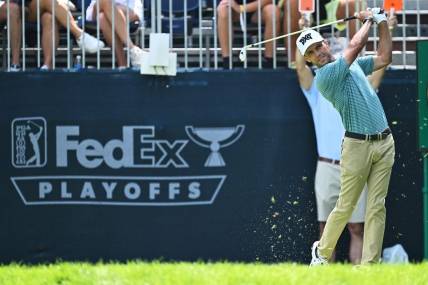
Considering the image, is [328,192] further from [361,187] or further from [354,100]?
[354,100]

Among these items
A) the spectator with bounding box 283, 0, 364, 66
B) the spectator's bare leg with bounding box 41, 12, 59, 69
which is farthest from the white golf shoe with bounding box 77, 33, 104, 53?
the spectator with bounding box 283, 0, 364, 66

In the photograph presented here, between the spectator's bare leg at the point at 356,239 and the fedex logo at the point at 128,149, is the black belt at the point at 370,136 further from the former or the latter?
the fedex logo at the point at 128,149

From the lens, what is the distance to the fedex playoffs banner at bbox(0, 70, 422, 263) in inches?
484

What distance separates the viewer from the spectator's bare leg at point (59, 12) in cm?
1236

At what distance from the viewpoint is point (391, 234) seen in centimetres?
1238

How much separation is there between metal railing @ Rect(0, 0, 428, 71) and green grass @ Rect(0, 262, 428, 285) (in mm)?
4313

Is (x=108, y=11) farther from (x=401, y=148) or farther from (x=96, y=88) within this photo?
(x=401, y=148)

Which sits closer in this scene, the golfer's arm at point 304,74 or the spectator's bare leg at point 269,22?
the golfer's arm at point 304,74

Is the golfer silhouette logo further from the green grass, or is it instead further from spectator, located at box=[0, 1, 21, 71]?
the green grass

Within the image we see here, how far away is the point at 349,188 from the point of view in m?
10.7

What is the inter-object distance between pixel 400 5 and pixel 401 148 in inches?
52.9

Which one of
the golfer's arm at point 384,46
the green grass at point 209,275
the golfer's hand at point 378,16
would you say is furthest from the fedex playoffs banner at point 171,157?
the green grass at point 209,275

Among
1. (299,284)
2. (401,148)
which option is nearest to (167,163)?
(401,148)

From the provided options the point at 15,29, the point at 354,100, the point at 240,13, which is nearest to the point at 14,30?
the point at 15,29
